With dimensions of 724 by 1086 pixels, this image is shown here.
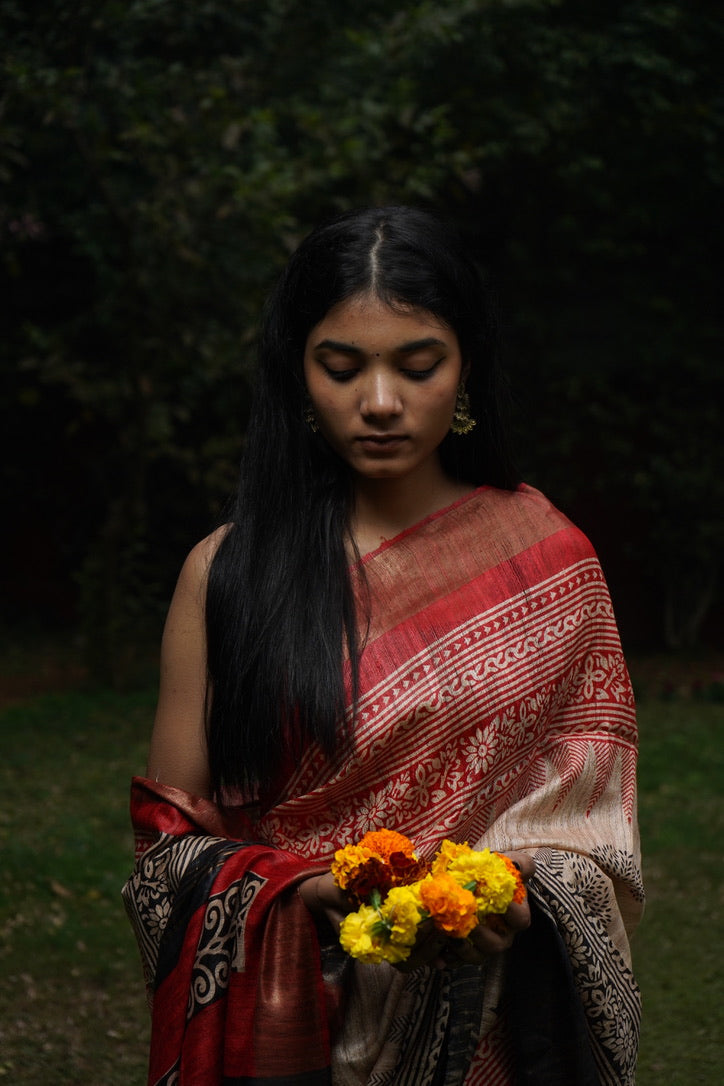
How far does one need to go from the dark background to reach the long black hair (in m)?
5.25

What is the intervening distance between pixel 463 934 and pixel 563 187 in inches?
389

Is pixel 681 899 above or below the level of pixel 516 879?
below

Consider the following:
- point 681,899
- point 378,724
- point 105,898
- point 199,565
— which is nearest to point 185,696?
point 199,565

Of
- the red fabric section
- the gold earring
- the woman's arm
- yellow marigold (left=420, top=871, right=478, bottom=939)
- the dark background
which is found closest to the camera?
yellow marigold (left=420, top=871, right=478, bottom=939)

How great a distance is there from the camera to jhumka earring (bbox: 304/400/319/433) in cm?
238

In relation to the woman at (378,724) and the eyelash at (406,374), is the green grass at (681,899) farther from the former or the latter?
the eyelash at (406,374)

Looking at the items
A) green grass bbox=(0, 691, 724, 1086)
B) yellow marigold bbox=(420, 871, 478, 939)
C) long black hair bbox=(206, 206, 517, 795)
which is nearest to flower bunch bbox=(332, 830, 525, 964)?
yellow marigold bbox=(420, 871, 478, 939)

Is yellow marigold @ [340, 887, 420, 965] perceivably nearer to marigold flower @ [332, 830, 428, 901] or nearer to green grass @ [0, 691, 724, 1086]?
marigold flower @ [332, 830, 428, 901]

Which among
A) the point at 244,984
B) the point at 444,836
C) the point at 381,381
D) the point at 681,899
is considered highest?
the point at 381,381

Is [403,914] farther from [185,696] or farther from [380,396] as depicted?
[380,396]

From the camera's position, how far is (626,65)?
1003 centimetres

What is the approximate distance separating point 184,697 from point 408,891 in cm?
61

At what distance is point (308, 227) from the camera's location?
939cm

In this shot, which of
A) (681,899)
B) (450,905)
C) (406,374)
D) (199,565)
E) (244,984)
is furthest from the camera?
(681,899)
